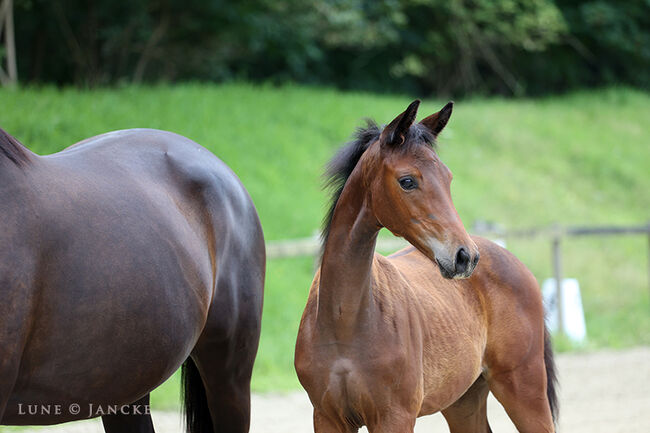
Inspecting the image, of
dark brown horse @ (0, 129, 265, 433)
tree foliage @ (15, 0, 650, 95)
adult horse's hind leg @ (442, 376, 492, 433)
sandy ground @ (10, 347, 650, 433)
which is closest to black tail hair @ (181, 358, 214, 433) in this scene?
dark brown horse @ (0, 129, 265, 433)

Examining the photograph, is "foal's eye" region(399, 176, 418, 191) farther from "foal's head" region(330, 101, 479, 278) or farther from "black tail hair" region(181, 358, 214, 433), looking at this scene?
"black tail hair" region(181, 358, 214, 433)

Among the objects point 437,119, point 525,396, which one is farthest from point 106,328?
point 525,396

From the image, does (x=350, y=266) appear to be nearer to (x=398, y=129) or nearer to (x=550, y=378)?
(x=398, y=129)

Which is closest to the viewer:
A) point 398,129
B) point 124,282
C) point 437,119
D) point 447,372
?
point 124,282

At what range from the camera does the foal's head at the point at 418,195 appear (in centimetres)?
256

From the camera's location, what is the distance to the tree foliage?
548 inches

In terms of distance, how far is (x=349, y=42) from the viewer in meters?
17.0

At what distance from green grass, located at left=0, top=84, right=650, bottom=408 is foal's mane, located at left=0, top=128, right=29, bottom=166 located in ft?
13.3

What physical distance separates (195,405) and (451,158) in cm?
1088

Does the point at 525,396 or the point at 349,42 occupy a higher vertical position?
the point at 525,396

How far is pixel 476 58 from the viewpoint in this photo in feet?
68.7

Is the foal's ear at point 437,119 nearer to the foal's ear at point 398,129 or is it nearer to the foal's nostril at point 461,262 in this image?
the foal's ear at point 398,129

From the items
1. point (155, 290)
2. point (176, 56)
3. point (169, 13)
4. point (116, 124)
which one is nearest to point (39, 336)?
point (155, 290)

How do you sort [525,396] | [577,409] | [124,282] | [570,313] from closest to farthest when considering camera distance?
[124,282], [525,396], [577,409], [570,313]
